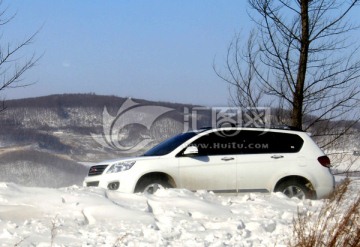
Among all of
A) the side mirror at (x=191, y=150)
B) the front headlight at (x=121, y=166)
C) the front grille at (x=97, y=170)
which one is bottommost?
the front grille at (x=97, y=170)

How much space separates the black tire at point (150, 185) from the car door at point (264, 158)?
144cm

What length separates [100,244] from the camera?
6.96 metres

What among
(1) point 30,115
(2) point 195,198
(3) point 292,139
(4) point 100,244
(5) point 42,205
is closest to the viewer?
(4) point 100,244

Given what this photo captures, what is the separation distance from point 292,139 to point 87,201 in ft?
17.1

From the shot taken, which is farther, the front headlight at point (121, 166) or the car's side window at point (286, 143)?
the car's side window at point (286, 143)

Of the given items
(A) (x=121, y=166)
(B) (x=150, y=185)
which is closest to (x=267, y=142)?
(B) (x=150, y=185)

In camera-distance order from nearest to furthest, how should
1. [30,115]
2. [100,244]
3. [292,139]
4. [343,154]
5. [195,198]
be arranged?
[100,244] → [195,198] → [292,139] → [343,154] → [30,115]

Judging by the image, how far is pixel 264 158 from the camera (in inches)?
488

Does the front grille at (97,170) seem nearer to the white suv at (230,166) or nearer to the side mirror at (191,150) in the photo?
the white suv at (230,166)

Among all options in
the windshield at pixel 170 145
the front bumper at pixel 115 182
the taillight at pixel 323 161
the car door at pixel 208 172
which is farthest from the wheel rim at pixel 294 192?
the front bumper at pixel 115 182

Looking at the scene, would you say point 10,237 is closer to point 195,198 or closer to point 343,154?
point 195,198

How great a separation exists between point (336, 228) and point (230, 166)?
5.98 meters

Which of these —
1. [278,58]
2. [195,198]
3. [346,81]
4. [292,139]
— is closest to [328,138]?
[346,81]

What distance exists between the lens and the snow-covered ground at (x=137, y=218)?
283 inches
